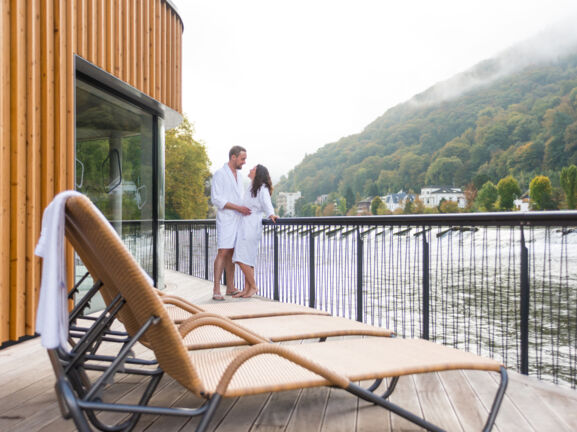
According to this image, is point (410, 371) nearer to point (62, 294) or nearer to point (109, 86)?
point (62, 294)

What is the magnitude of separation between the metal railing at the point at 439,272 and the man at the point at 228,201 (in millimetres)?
526

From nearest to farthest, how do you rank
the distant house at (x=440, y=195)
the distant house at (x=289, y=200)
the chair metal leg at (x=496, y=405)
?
the chair metal leg at (x=496, y=405)
the distant house at (x=440, y=195)
the distant house at (x=289, y=200)

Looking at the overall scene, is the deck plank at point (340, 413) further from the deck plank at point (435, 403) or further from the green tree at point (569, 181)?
the green tree at point (569, 181)

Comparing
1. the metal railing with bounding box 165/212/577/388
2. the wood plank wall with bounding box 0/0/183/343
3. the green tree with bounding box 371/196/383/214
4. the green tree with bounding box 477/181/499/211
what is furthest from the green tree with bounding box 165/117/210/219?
the green tree with bounding box 477/181/499/211

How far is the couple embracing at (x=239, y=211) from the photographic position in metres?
5.28

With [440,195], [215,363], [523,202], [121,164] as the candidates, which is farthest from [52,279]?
[523,202]

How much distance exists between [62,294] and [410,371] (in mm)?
1122

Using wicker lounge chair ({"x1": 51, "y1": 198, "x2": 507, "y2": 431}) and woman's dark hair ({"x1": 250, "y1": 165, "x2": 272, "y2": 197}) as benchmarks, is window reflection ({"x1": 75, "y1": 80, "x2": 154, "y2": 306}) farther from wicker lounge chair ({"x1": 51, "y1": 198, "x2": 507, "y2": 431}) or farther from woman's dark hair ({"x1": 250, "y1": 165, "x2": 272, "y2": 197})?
wicker lounge chair ({"x1": 51, "y1": 198, "x2": 507, "y2": 431})

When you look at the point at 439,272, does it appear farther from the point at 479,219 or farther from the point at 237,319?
the point at 237,319

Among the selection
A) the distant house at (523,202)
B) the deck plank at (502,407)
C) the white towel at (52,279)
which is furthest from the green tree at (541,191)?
the white towel at (52,279)

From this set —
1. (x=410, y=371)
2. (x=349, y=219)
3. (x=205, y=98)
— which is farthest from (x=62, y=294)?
(x=205, y=98)

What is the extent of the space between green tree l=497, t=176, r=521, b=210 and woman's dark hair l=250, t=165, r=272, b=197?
233ft

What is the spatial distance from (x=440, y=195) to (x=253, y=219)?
2875 inches

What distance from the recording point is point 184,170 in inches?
1243
